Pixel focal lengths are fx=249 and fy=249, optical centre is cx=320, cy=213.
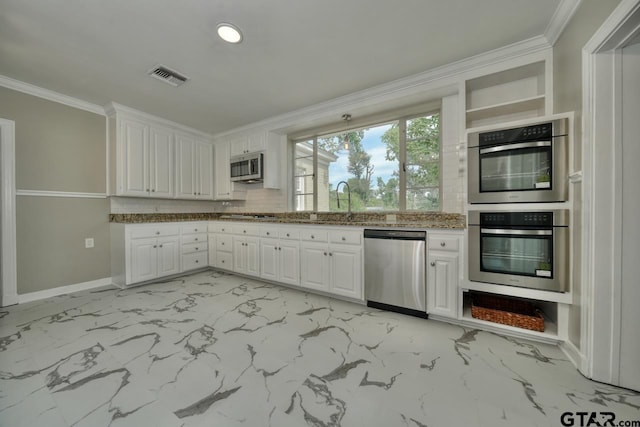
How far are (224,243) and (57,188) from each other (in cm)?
219

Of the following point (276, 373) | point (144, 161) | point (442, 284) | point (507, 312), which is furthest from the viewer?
point (144, 161)

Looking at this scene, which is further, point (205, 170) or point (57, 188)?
point (205, 170)

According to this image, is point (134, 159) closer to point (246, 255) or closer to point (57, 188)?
point (57, 188)

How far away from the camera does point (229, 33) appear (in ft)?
6.74

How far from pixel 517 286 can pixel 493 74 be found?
1973mm

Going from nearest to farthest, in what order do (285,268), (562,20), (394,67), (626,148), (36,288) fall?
(626,148)
(562,20)
(394,67)
(36,288)
(285,268)

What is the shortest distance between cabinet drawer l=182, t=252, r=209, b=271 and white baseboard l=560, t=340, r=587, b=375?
4.57m

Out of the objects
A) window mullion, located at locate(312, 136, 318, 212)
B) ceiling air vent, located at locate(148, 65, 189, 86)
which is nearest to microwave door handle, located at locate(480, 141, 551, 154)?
window mullion, located at locate(312, 136, 318, 212)

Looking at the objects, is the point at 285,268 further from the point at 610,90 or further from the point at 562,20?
the point at 562,20

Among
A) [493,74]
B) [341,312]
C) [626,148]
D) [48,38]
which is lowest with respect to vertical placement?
[341,312]

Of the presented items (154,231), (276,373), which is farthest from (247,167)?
(276,373)

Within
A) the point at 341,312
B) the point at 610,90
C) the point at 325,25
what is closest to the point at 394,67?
the point at 325,25

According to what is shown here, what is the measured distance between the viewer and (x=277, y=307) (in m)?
2.75

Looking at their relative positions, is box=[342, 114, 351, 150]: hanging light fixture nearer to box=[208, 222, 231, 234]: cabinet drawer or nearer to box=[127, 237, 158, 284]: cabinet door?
box=[208, 222, 231, 234]: cabinet drawer
